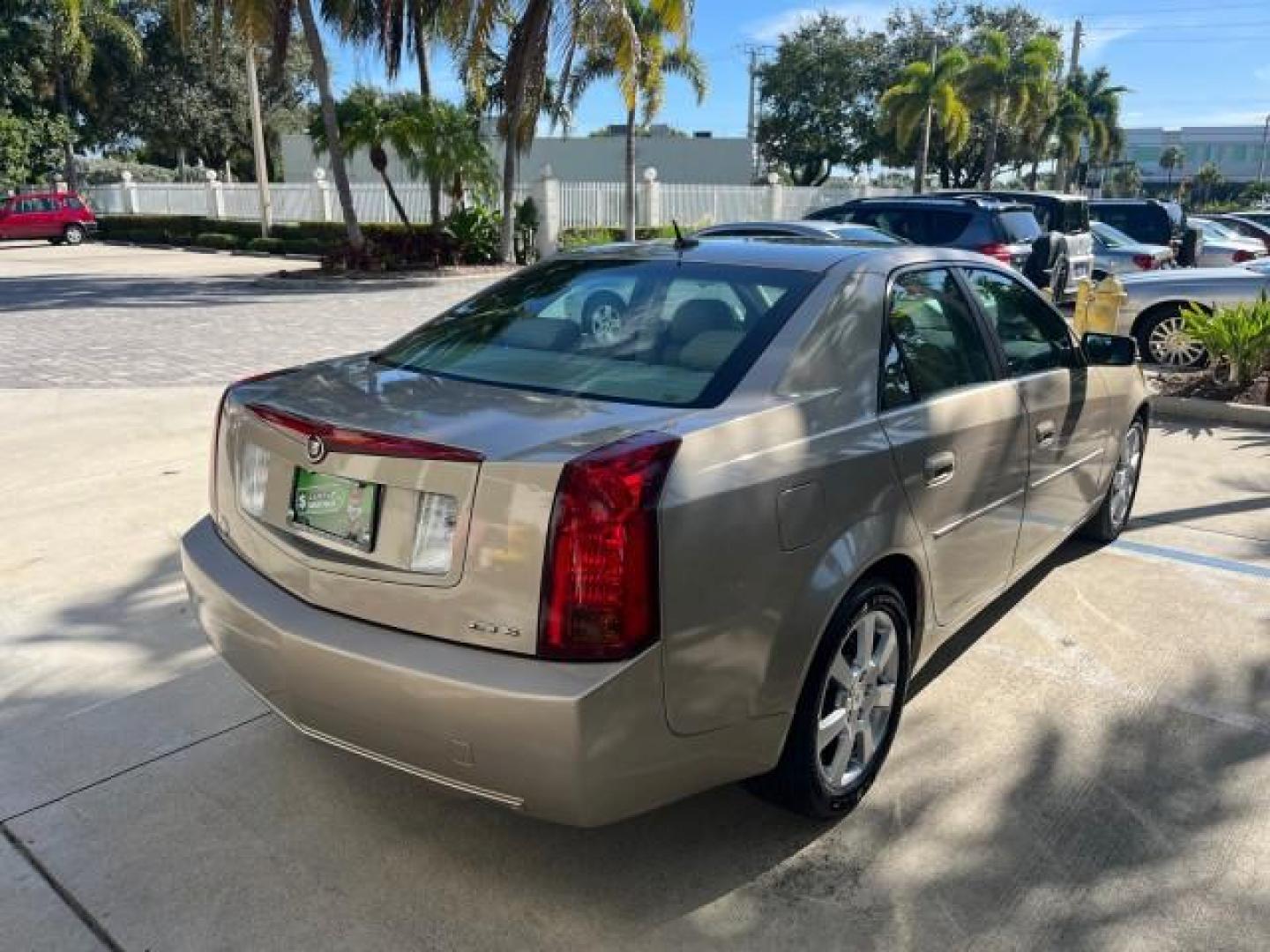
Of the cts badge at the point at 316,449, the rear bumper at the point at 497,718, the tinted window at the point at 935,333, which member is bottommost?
the rear bumper at the point at 497,718

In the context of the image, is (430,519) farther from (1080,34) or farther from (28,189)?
(1080,34)

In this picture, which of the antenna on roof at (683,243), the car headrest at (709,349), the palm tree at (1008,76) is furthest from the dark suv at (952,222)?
the palm tree at (1008,76)

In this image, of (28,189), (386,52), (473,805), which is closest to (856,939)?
(473,805)

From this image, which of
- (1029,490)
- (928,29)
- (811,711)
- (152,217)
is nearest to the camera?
(811,711)

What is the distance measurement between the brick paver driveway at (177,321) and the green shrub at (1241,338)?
8306 millimetres

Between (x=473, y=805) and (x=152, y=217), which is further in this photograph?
(x=152, y=217)

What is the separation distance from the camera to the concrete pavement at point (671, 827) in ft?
8.40

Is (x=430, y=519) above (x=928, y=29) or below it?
below

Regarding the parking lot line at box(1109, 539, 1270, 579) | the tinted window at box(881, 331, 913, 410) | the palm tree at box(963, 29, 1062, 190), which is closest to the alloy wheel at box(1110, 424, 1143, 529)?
the parking lot line at box(1109, 539, 1270, 579)

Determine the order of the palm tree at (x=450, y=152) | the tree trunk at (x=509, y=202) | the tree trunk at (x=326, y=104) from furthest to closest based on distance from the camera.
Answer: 1. the tree trunk at (x=509, y=202)
2. the palm tree at (x=450, y=152)
3. the tree trunk at (x=326, y=104)

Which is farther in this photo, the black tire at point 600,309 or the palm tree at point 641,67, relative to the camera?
the palm tree at point 641,67

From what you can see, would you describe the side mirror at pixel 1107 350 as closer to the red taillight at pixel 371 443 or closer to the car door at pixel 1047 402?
the car door at pixel 1047 402

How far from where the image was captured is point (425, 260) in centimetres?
2188

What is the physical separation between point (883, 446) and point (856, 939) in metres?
1.28
